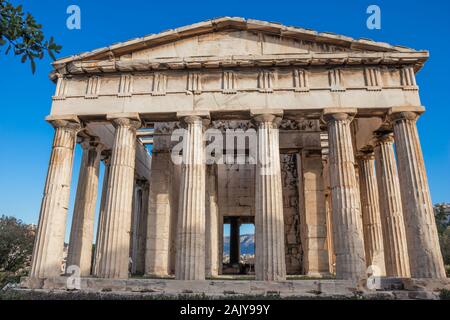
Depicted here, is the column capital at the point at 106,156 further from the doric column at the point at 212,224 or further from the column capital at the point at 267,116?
the column capital at the point at 267,116

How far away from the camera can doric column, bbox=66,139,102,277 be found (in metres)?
18.2

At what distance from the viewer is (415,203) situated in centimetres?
1441

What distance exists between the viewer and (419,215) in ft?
46.6

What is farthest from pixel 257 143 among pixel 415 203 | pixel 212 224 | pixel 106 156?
pixel 106 156

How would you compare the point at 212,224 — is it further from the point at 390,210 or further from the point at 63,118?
the point at 63,118

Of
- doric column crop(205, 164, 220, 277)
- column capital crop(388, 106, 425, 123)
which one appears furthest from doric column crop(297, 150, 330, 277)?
column capital crop(388, 106, 425, 123)

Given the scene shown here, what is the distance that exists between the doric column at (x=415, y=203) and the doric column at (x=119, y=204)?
11434 mm

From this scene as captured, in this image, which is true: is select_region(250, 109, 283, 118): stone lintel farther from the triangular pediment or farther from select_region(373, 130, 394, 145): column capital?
select_region(373, 130, 394, 145): column capital

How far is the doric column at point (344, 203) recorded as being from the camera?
537 inches

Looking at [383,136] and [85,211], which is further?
[85,211]

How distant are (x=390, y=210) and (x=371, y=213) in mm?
2127

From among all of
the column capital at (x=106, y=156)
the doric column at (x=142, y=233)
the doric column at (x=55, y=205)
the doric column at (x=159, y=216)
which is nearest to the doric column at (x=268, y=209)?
the doric column at (x=159, y=216)
